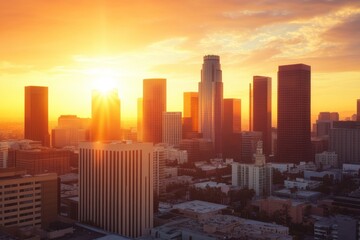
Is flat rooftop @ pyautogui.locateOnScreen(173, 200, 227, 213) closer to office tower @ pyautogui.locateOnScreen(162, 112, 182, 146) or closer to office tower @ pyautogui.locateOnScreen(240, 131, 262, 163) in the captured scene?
office tower @ pyautogui.locateOnScreen(240, 131, 262, 163)

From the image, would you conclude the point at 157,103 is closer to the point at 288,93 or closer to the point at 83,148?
the point at 288,93

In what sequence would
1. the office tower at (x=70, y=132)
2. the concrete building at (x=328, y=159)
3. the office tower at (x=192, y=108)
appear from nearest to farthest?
1. the concrete building at (x=328, y=159)
2. the office tower at (x=70, y=132)
3. the office tower at (x=192, y=108)

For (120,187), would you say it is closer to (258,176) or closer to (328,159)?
(258,176)

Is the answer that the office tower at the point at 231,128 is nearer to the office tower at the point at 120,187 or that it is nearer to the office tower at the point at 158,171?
the office tower at the point at 158,171

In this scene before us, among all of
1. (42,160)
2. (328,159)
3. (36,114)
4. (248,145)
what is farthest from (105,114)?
(328,159)

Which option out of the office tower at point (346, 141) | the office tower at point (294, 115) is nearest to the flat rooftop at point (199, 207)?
the office tower at point (294, 115)

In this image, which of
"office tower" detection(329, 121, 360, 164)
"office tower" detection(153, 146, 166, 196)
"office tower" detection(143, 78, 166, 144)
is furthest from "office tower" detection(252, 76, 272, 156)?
"office tower" detection(153, 146, 166, 196)

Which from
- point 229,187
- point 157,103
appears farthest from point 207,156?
point 229,187
